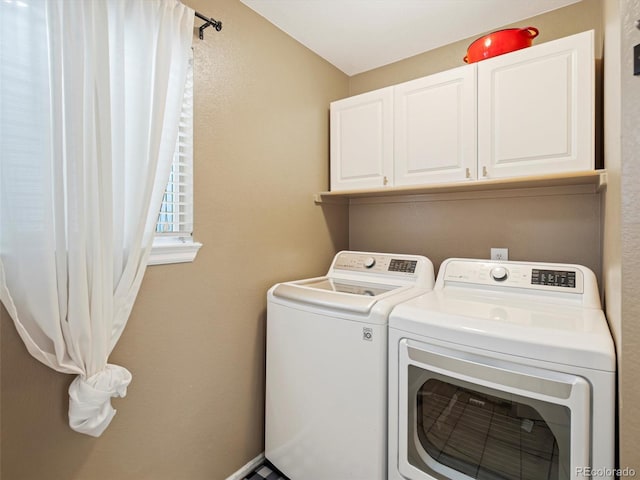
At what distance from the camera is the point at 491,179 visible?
1563 mm

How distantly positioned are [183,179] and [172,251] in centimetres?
33

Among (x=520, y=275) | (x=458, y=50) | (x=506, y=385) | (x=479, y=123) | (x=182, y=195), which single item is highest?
(x=458, y=50)

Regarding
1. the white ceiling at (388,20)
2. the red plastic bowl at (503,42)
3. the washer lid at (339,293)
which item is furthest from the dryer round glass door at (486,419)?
the white ceiling at (388,20)

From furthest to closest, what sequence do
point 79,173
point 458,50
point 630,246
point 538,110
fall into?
point 458,50 < point 538,110 < point 79,173 < point 630,246

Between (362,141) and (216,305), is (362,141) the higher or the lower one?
the higher one

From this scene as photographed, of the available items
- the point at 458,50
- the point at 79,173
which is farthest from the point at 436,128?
the point at 79,173

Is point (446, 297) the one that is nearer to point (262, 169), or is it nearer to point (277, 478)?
point (262, 169)

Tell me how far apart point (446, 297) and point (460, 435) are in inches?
22.9

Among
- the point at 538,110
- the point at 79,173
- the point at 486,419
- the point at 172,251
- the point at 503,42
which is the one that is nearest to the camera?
the point at 79,173

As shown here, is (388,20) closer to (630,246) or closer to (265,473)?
(630,246)

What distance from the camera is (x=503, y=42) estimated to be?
1.54 m

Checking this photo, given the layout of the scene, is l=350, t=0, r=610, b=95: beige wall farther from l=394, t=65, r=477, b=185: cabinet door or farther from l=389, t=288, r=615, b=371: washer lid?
l=389, t=288, r=615, b=371: washer lid

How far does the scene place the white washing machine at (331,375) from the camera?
50.3 inches

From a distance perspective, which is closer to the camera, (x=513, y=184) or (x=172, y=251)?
(x=172, y=251)
